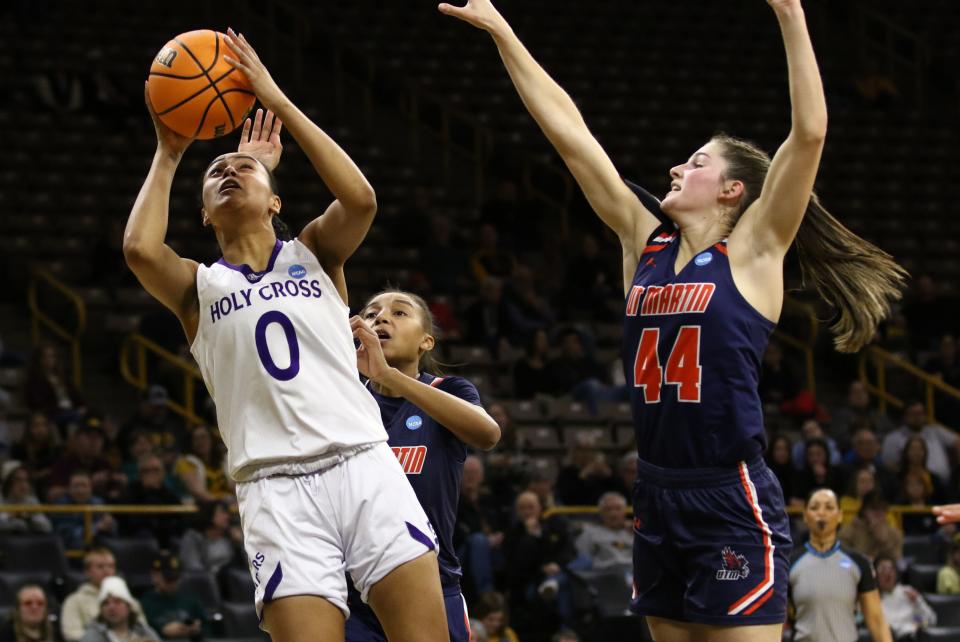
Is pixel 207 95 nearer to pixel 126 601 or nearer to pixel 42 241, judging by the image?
pixel 126 601

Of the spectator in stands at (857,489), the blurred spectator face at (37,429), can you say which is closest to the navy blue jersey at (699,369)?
the blurred spectator face at (37,429)

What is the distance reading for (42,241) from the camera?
1441cm

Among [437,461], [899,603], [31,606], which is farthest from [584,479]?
[437,461]

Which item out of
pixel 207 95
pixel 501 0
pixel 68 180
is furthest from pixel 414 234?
pixel 207 95

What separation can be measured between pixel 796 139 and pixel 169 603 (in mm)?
6712

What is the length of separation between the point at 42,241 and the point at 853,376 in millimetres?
8469

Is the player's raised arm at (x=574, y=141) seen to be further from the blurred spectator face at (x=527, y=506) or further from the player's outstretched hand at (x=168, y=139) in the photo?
the blurred spectator face at (x=527, y=506)

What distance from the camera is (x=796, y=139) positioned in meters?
3.94

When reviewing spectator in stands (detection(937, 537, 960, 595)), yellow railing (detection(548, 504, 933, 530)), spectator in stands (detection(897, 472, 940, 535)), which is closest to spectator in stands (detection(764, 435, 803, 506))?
yellow railing (detection(548, 504, 933, 530))

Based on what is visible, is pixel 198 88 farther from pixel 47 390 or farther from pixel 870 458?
pixel 870 458

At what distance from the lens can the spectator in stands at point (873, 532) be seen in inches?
427

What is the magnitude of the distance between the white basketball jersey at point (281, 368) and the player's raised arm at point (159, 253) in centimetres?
5

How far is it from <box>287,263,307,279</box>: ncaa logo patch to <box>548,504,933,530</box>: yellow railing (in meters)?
6.96

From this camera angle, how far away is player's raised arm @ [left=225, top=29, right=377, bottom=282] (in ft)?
13.9
